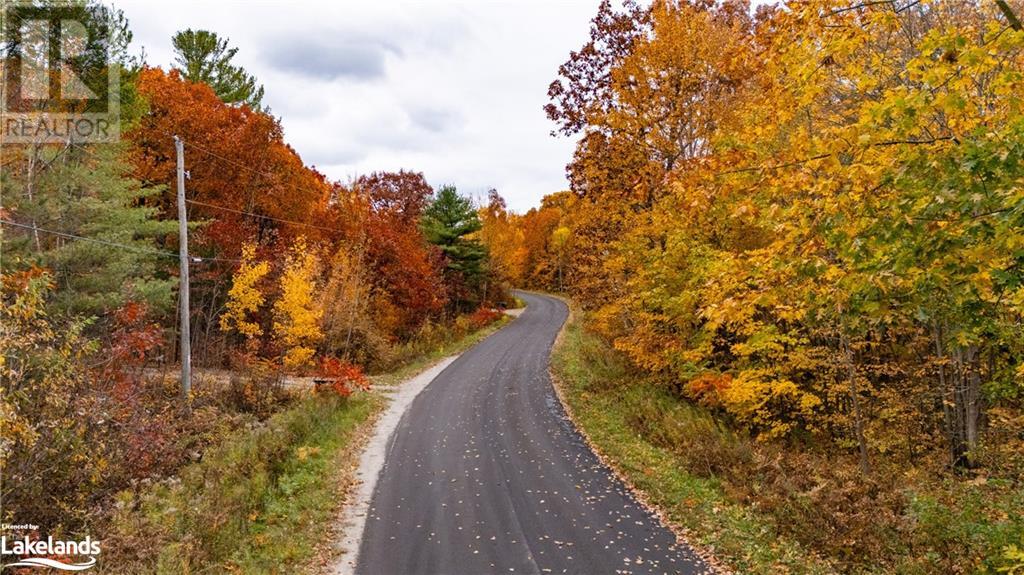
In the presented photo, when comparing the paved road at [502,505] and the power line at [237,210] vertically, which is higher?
the power line at [237,210]

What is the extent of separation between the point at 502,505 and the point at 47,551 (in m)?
7.11

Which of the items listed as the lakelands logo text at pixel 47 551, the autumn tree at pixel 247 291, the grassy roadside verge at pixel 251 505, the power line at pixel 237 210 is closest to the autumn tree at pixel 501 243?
the power line at pixel 237 210

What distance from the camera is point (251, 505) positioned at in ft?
34.4

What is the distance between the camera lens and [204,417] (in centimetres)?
1664

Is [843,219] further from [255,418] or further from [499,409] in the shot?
[255,418]

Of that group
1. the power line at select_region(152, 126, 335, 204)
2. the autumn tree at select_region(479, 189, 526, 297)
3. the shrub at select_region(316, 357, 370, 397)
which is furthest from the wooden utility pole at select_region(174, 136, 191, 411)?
the autumn tree at select_region(479, 189, 526, 297)

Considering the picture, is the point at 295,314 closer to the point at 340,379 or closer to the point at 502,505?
the point at 340,379

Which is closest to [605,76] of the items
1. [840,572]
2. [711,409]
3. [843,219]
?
[711,409]

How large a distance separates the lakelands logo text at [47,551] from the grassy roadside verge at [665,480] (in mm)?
9256
